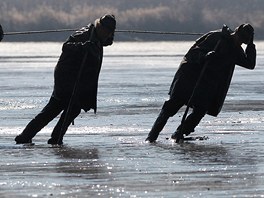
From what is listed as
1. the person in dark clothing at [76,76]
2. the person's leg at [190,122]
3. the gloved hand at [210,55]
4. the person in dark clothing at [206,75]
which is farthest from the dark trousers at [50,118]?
the gloved hand at [210,55]

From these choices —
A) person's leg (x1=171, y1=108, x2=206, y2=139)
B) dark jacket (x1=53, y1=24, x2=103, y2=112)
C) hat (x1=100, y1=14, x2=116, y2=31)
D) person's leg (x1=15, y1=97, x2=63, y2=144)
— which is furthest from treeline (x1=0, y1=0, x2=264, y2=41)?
hat (x1=100, y1=14, x2=116, y2=31)

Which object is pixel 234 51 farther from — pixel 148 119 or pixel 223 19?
pixel 223 19

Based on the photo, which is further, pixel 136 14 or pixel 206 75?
pixel 136 14

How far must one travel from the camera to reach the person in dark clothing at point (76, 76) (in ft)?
49.8

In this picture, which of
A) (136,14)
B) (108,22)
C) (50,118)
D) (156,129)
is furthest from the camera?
(136,14)

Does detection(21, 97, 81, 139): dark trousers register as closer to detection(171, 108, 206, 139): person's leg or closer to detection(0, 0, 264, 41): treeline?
detection(171, 108, 206, 139): person's leg

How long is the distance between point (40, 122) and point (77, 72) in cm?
69

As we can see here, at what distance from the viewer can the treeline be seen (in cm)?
7075

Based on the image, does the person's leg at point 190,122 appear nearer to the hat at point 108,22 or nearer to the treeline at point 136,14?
the hat at point 108,22

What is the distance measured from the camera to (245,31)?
1527 centimetres

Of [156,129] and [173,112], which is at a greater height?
[173,112]

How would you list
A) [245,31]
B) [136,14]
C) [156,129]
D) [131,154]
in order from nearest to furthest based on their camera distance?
[131,154]
[245,31]
[156,129]
[136,14]

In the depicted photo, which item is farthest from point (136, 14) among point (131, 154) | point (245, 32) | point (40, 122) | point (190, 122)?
point (131, 154)

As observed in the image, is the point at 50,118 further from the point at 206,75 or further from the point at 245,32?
the point at 245,32
